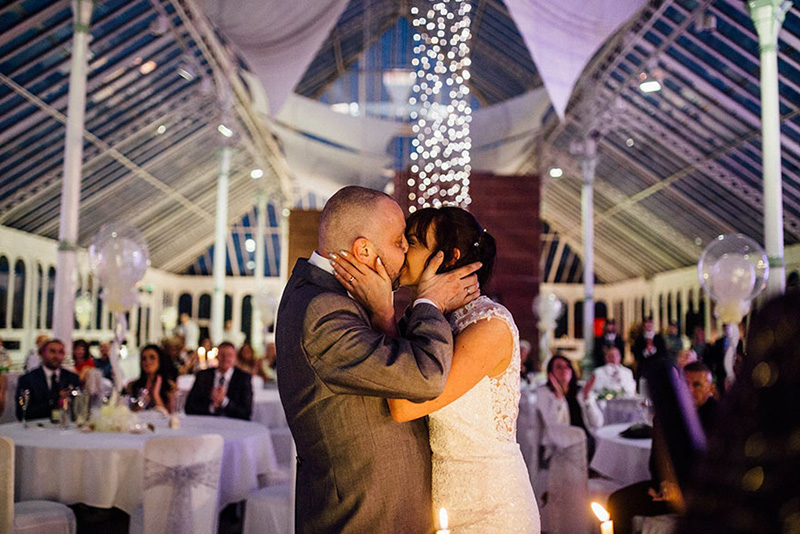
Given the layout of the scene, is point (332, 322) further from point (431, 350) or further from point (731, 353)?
point (731, 353)

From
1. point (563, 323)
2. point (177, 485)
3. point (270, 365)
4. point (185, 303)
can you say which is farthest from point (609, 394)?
point (185, 303)

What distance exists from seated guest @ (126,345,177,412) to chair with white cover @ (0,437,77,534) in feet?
6.25

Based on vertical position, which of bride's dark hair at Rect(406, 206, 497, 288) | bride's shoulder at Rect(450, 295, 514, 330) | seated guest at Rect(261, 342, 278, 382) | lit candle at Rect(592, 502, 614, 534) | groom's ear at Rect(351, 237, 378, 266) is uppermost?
bride's dark hair at Rect(406, 206, 497, 288)

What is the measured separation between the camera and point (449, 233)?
1674 mm

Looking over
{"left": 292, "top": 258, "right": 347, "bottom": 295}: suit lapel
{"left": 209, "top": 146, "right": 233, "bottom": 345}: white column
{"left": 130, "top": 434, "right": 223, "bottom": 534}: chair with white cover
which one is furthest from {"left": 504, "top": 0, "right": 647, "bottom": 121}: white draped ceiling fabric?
{"left": 209, "top": 146, "right": 233, "bottom": 345}: white column

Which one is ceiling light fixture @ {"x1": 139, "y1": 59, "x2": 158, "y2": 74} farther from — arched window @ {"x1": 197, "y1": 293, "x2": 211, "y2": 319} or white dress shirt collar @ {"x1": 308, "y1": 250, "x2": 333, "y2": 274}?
arched window @ {"x1": 197, "y1": 293, "x2": 211, "y2": 319}

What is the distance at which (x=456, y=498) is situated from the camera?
1.64 meters

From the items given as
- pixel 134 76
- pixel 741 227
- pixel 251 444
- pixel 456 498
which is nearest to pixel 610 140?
pixel 741 227

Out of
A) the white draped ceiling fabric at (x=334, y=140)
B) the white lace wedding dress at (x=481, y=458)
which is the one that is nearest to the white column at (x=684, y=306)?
the white draped ceiling fabric at (x=334, y=140)

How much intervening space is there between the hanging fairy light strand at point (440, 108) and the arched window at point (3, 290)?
24.3 feet

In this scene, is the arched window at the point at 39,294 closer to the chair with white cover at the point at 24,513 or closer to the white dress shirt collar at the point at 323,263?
the chair with white cover at the point at 24,513

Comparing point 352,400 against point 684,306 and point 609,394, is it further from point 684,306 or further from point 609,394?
point 684,306

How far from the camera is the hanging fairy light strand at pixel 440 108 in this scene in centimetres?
761

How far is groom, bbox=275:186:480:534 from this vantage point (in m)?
1.37
